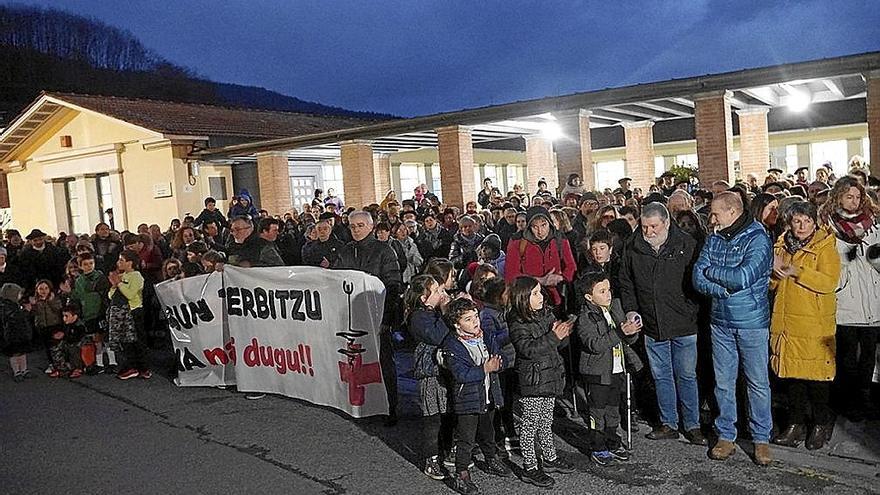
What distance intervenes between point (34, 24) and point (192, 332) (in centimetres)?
7719

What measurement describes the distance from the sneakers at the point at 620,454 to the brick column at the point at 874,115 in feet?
29.9

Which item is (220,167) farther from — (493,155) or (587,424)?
(587,424)

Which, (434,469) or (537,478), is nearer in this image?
(537,478)

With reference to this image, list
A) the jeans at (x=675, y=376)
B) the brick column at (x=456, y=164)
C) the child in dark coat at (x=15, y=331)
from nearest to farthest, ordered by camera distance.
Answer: the jeans at (x=675, y=376) < the child in dark coat at (x=15, y=331) < the brick column at (x=456, y=164)

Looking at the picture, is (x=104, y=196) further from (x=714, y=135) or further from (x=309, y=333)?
(x=309, y=333)

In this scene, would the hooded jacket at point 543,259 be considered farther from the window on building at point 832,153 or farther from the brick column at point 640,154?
the window on building at point 832,153

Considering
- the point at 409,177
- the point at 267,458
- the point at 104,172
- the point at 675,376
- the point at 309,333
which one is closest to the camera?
the point at 675,376

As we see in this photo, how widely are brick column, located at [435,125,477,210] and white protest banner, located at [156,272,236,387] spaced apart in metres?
9.29


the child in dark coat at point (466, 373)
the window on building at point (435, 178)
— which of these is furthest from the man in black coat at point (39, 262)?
the window on building at point (435, 178)

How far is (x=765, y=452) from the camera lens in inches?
211

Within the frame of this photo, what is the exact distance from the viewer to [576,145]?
16.8 m

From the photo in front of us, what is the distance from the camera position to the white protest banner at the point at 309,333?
7.13 meters

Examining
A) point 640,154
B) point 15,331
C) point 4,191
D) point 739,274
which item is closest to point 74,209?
point 4,191

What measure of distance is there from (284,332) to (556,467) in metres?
3.45
